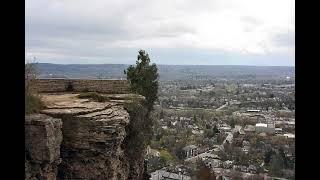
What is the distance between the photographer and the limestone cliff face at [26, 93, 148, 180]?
620 cm

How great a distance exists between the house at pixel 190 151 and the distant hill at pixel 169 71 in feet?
3.16

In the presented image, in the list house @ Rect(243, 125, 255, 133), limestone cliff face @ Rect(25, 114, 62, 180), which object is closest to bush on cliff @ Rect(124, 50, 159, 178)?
limestone cliff face @ Rect(25, 114, 62, 180)

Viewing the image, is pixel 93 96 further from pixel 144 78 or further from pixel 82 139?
pixel 144 78

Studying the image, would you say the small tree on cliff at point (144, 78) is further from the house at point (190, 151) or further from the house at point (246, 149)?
the house at point (246, 149)

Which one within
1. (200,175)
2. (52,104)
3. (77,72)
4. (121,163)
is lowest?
(121,163)

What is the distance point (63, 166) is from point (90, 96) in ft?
4.59

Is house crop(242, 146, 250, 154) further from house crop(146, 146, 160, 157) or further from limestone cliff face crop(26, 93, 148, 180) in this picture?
house crop(146, 146, 160, 157)

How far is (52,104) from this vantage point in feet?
21.2


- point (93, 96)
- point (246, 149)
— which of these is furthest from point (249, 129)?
point (93, 96)

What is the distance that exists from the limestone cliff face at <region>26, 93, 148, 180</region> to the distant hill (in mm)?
536

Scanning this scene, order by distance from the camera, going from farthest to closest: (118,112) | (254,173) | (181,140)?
(118,112)
(181,140)
(254,173)

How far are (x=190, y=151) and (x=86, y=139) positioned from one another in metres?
1.74
